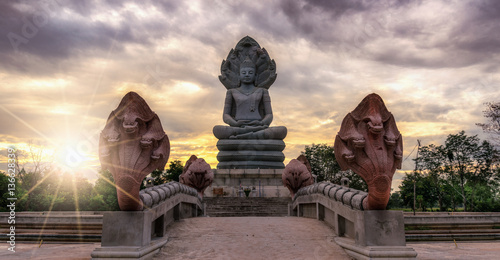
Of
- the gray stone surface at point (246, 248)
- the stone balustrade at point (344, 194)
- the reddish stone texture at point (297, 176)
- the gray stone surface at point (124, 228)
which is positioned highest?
the reddish stone texture at point (297, 176)

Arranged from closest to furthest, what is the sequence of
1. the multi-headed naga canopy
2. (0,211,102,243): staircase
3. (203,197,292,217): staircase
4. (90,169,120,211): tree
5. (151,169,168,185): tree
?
(0,211,102,243): staircase
(203,197,292,217): staircase
(90,169,120,211): tree
the multi-headed naga canopy
(151,169,168,185): tree

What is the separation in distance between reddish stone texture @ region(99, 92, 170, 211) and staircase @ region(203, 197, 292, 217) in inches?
300

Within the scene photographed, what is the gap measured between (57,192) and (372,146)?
17.1 metres

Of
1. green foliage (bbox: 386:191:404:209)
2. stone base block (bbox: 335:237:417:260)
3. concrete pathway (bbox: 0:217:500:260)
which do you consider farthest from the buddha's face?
green foliage (bbox: 386:191:404:209)

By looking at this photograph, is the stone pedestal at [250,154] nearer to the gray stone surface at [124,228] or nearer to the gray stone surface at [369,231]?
the gray stone surface at [369,231]

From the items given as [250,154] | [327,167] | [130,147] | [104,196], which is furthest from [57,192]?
[327,167]

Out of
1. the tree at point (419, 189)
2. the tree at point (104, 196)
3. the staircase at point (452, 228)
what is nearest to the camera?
the staircase at point (452, 228)

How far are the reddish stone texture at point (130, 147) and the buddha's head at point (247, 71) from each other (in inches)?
632

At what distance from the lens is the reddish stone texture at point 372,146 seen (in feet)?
19.4

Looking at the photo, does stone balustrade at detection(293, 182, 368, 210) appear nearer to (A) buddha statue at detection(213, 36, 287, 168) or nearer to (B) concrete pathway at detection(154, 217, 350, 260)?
(B) concrete pathway at detection(154, 217, 350, 260)

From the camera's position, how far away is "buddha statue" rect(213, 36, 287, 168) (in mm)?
20281

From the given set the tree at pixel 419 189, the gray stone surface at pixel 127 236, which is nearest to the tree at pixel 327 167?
the tree at pixel 419 189

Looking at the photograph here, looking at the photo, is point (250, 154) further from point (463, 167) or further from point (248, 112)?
point (463, 167)

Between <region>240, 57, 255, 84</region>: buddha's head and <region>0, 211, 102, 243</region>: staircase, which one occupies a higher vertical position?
<region>240, 57, 255, 84</region>: buddha's head
